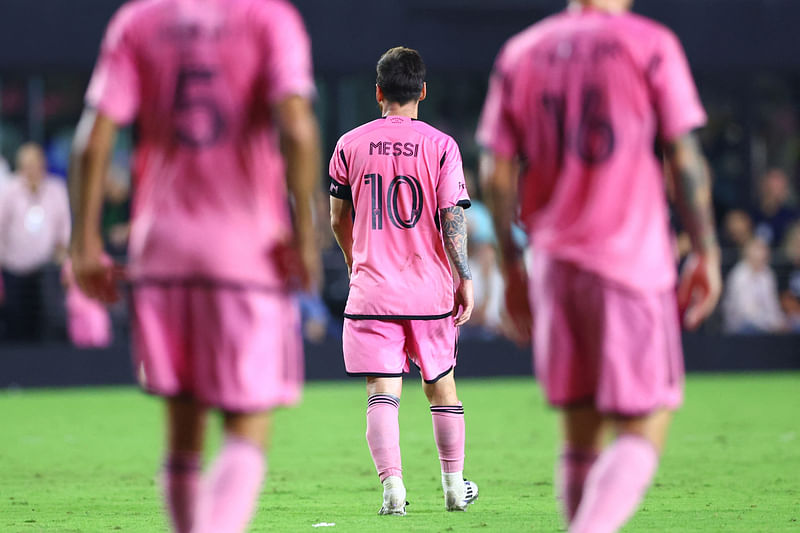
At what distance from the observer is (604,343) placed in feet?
14.4

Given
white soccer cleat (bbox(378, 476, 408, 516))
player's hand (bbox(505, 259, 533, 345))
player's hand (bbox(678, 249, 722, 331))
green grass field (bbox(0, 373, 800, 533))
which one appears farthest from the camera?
white soccer cleat (bbox(378, 476, 408, 516))

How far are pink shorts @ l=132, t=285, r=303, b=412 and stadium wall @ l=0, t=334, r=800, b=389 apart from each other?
12.8 metres

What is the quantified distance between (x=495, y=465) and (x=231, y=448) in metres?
4.95

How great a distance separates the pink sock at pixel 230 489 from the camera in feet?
14.1

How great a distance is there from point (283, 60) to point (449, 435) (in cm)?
322

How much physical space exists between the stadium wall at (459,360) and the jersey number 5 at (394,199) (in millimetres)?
10340

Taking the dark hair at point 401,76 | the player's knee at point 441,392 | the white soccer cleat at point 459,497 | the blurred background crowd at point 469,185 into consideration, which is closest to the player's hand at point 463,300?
the player's knee at point 441,392

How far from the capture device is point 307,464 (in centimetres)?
938

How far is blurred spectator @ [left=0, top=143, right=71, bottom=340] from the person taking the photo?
16156 millimetres

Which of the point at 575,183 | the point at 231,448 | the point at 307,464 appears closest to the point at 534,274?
the point at 575,183

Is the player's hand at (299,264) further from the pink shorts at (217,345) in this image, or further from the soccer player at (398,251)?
the soccer player at (398,251)

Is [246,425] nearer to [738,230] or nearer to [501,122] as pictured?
[501,122]

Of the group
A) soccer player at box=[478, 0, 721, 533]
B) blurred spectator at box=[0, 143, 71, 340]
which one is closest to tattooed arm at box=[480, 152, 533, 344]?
soccer player at box=[478, 0, 721, 533]

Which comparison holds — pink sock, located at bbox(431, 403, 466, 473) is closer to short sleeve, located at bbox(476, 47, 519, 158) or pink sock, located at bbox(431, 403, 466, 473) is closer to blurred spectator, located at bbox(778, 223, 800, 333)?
short sleeve, located at bbox(476, 47, 519, 158)
